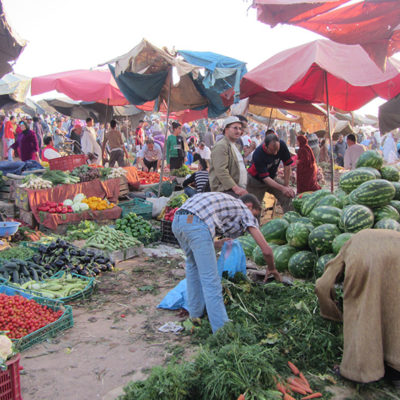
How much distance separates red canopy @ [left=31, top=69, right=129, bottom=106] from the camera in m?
9.56

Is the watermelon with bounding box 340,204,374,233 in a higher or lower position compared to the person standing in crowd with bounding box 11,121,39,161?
lower

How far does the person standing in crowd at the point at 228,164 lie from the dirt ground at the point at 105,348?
5.51ft

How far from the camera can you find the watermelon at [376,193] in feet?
13.6

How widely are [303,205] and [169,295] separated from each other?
2.25 metres

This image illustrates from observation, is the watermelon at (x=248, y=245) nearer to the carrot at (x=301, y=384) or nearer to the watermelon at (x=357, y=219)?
the watermelon at (x=357, y=219)

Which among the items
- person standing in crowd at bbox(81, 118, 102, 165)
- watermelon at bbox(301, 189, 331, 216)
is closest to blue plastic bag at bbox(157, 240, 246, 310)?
watermelon at bbox(301, 189, 331, 216)

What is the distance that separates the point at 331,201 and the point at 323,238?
778mm

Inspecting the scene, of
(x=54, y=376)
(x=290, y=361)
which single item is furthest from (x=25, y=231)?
(x=290, y=361)

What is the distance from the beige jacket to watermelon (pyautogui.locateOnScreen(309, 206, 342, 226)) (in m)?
1.42

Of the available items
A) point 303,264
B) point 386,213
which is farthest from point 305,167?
point 303,264

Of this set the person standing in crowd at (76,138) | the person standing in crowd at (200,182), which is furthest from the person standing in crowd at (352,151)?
the person standing in crowd at (76,138)

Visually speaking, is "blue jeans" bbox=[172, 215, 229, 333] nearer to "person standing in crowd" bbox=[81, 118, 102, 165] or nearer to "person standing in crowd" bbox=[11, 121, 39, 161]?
"person standing in crowd" bbox=[81, 118, 102, 165]

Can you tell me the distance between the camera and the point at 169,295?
4543 mm

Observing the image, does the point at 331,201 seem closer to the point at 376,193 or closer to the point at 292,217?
the point at 292,217
